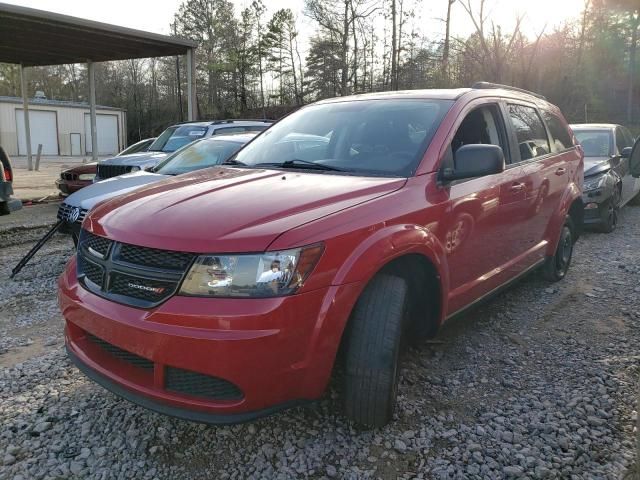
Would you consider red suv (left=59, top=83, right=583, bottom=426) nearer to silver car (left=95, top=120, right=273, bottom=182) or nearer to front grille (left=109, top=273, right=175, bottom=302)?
front grille (left=109, top=273, right=175, bottom=302)

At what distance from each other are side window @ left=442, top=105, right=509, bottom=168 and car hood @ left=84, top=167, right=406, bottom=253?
0.70 metres

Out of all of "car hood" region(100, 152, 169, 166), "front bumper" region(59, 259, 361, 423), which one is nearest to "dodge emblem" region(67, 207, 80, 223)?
"car hood" region(100, 152, 169, 166)

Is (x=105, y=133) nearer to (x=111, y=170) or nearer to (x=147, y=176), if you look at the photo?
(x=111, y=170)


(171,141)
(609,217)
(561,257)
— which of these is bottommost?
(561,257)

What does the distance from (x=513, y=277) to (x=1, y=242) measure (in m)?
6.55

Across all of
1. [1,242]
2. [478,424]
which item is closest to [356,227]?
[478,424]

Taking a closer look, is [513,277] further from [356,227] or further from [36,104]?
[36,104]

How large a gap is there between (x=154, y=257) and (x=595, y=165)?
7352mm

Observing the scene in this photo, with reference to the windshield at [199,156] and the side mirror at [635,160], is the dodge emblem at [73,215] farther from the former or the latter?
the side mirror at [635,160]

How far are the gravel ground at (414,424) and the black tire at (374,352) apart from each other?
20cm

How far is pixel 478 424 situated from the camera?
2.83m

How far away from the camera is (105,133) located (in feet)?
119

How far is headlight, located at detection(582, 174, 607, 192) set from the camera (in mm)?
7450

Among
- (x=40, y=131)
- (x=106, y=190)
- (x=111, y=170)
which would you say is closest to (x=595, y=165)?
(x=106, y=190)
